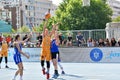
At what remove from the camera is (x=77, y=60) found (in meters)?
28.6

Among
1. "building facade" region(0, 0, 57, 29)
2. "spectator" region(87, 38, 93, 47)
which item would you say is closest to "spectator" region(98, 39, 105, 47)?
"spectator" region(87, 38, 93, 47)

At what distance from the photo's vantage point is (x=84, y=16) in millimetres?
80250

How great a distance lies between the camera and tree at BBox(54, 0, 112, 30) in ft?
261

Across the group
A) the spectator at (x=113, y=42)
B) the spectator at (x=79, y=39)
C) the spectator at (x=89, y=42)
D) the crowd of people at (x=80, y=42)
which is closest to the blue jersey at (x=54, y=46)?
the crowd of people at (x=80, y=42)

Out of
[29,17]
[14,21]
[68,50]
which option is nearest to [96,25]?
[68,50]

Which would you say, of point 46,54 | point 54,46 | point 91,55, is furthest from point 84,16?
point 46,54

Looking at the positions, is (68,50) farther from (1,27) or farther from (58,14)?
(58,14)

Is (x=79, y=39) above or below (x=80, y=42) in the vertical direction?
above

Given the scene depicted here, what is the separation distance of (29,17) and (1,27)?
126 m

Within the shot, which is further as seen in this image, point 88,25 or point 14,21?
point 14,21

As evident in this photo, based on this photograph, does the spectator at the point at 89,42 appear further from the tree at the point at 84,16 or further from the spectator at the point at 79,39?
the tree at the point at 84,16

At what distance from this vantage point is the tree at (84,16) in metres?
79.6

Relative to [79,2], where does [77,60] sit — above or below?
below

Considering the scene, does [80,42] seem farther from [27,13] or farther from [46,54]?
[27,13]
